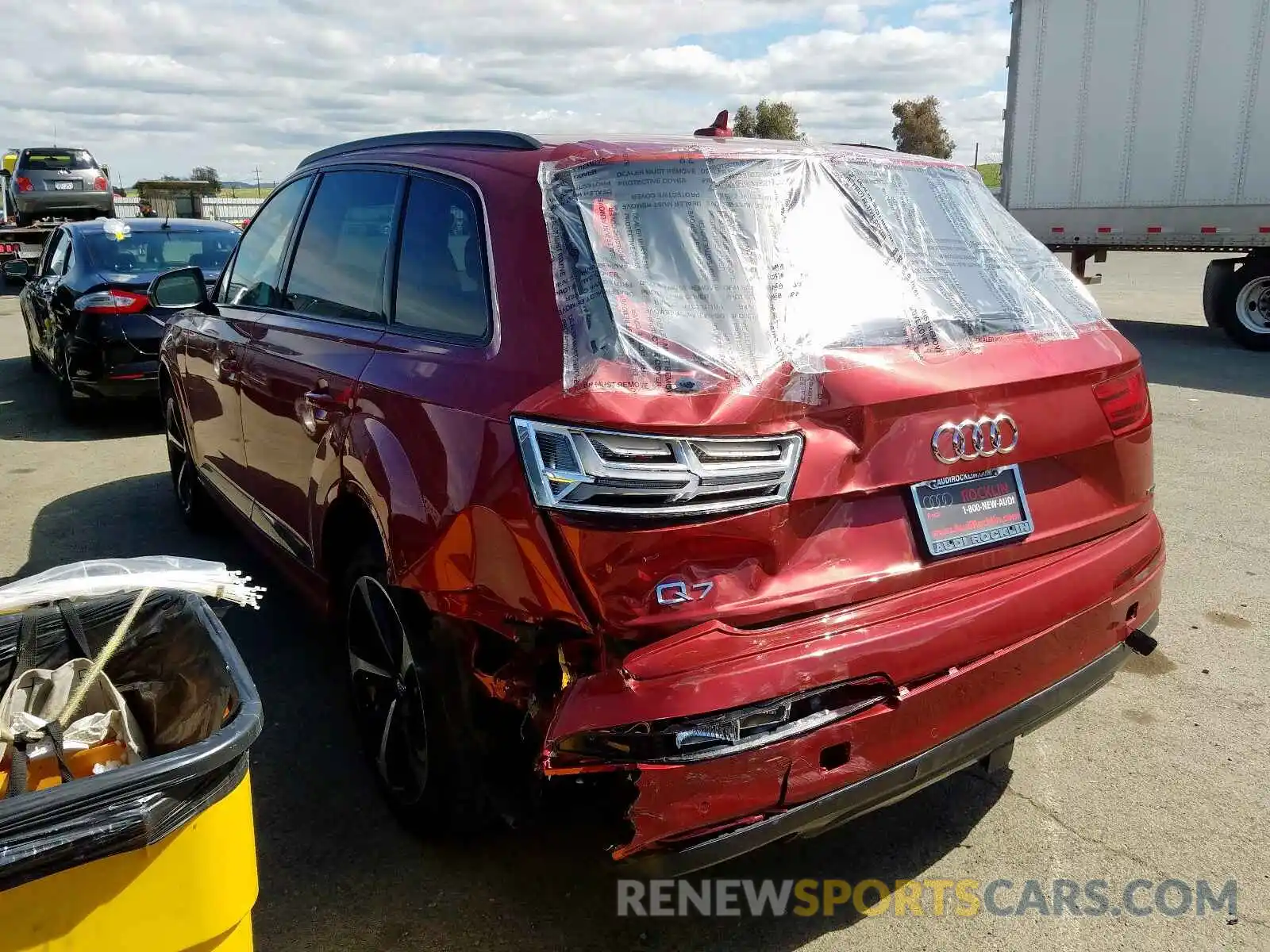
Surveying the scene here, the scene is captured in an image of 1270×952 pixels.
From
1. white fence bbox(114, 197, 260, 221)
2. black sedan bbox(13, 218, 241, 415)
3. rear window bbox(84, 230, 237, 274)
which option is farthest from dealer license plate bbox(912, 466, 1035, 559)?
white fence bbox(114, 197, 260, 221)

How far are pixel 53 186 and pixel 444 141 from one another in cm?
2511

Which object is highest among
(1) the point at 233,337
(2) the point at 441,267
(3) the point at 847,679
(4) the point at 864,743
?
(2) the point at 441,267

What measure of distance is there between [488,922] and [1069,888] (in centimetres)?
149

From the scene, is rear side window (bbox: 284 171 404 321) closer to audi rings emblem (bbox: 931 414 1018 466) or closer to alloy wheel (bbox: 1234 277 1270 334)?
audi rings emblem (bbox: 931 414 1018 466)

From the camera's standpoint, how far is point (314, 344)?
3324 mm

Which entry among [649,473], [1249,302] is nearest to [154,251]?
[649,473]

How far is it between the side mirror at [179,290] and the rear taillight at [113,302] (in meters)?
3.76

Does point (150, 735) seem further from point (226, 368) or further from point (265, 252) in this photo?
point (265, 252)

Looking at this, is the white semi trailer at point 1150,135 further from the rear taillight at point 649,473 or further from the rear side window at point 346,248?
the rear taillight at point 649,473

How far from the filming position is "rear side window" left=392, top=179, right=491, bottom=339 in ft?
8.48

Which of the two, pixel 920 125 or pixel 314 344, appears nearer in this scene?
pixel 314 344

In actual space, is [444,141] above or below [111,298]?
above

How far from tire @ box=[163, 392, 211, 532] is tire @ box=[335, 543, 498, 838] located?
256 centimetres

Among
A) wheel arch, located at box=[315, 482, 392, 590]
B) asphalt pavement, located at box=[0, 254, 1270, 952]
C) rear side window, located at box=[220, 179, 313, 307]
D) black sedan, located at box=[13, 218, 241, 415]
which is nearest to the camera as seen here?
asphalt pavement, located at box=[0, 254, 1270, 952]
